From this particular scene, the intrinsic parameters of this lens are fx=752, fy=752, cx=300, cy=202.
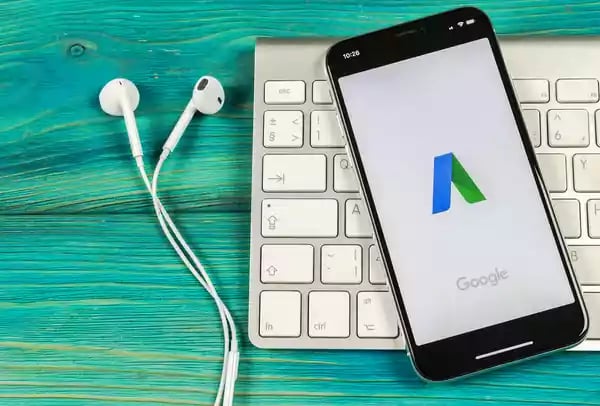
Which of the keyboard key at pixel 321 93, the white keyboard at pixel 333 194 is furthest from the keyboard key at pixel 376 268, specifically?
the keyboard key at pixel 321 93

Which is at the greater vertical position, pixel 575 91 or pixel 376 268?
pixel 575 91

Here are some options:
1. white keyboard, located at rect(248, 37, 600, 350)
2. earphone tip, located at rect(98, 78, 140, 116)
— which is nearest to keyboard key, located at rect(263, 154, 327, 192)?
white keyboard, located at rect(248, 37, 600, 350)

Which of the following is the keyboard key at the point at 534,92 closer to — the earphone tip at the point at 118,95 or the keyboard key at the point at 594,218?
the keyboard key at the point at 594,218

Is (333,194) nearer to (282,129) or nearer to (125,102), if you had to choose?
(282,129)

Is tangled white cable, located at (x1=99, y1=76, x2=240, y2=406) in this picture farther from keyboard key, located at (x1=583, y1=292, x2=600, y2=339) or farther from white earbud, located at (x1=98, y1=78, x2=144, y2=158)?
keyboard key, located at (x1=583, y1=292, x2=600, y2=339)

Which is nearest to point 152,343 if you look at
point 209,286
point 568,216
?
point 209,286

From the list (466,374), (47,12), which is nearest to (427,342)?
(466,374)

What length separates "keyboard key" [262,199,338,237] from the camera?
49cm

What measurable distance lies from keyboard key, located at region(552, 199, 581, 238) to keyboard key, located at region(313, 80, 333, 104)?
16cm

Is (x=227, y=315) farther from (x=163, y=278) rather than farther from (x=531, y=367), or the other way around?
(x=531, y=367)

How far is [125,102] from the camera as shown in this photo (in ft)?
1.71

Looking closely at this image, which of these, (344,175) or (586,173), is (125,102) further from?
(586,173)

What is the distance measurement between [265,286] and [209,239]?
6 cm

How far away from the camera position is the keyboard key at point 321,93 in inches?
20.0
